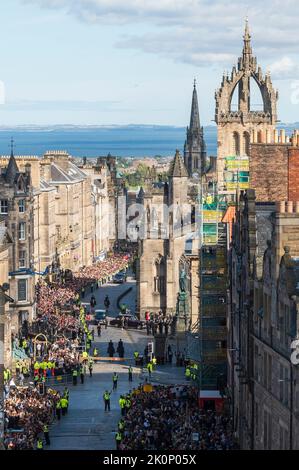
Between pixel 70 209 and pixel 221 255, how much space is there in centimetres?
5540

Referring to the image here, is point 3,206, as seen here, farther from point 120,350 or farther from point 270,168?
point 270,168

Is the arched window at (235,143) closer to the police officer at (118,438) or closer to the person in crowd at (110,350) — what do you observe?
the person in crowd at (110,350)

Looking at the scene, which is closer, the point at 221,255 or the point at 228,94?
the point at 221,255

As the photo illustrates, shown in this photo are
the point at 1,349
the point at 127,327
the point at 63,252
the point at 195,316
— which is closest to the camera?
the point at 1,349

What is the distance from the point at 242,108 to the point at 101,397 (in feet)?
117

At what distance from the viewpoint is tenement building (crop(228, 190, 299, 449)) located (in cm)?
3944

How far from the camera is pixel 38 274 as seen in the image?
98062mm

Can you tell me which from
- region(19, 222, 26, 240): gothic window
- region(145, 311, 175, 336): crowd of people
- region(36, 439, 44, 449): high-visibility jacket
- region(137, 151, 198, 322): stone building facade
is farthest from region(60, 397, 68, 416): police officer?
region(137, 151, 198, 322): stone building facade

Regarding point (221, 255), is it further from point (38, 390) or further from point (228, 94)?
point (228, 94)

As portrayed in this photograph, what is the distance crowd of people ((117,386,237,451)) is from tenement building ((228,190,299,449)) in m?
0.88

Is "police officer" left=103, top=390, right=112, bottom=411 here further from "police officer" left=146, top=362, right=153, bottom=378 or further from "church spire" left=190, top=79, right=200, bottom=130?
"church spire" left=190, top=79, right=200, bottom=130

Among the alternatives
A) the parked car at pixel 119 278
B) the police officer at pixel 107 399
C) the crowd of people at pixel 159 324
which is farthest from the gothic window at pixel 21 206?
the police officer at pixel 107 399

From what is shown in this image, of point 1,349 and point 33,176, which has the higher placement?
point 33,176
